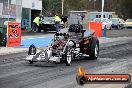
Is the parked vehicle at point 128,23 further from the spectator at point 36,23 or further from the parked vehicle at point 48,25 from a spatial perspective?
the spectator at point 36,23

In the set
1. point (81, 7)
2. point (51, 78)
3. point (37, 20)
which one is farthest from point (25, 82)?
point (81, 7)

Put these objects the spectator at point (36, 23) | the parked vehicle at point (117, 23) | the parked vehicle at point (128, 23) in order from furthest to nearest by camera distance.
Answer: the parked vehicle at point (128, 23) < the parked vehicle at point (117, 23) < the spectator at point (36, 23)

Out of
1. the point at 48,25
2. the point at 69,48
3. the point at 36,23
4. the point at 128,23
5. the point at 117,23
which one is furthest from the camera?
the point at 128,23

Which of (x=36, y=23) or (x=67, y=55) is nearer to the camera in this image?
(x=67, y=55)

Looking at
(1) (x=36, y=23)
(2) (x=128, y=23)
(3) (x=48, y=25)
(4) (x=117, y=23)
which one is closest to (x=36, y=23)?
(1) (x=36, y=23)

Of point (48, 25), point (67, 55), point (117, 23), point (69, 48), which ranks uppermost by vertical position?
point (117, 23)

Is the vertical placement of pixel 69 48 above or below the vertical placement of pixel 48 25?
below

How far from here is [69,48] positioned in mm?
13234

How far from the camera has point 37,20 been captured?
37156mm

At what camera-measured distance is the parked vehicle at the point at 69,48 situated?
41.7ft

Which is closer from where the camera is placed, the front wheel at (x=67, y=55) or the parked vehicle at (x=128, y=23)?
the front wheel at (x=67, y=55)

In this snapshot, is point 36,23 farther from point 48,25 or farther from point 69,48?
point 69,48

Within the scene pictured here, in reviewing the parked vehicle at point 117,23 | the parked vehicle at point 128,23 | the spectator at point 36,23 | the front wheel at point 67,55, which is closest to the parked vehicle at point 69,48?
the front wheel at point 67,55

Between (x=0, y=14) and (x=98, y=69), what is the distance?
26398 millimetres
